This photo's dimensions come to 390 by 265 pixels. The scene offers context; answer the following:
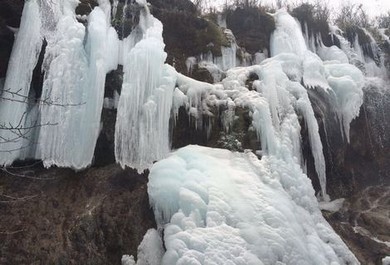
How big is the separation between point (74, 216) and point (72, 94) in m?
2.12

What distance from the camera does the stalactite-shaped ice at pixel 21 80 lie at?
7363 mm

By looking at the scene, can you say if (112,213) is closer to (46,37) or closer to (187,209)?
(187,209)

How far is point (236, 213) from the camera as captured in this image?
612 cm

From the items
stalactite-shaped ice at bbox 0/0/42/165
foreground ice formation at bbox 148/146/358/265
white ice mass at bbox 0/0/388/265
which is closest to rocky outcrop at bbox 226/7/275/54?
white ice mass at bbox 0/0/388/265

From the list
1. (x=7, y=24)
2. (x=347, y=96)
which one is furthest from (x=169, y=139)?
(x=347, y=96)

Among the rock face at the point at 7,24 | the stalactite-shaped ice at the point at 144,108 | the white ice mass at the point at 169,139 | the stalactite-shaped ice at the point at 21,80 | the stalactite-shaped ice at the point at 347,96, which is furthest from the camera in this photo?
the stalactite-shaped ice at the point at 347,96

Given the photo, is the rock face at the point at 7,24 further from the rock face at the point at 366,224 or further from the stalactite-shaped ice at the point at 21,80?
the rock face at the point at 366,224

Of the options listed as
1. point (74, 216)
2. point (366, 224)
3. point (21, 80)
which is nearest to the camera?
point (74, 216)

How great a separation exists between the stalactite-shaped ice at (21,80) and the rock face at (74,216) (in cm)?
51

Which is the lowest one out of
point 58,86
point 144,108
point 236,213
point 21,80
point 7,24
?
point 236,213

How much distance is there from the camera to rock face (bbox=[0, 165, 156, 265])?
6391 mm

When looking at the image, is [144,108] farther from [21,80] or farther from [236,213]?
[236,213]

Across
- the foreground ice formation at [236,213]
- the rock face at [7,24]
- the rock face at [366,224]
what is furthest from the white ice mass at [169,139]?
the rock face at [366,224]

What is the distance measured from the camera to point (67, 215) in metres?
6.89
